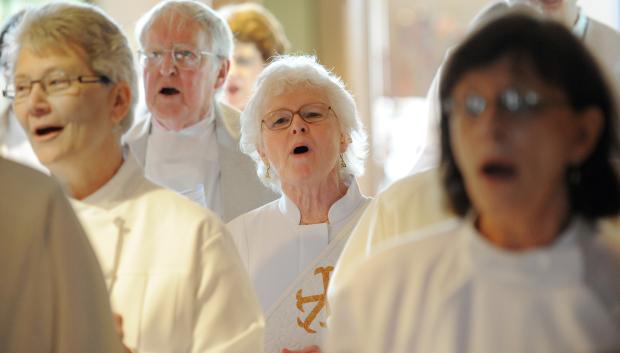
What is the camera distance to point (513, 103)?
234 centimetres

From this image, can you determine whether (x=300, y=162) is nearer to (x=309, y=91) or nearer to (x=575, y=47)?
(x=309, y=91)

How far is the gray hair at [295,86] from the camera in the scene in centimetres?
483

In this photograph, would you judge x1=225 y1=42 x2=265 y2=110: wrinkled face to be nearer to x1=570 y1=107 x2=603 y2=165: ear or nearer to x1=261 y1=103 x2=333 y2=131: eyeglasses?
x1=261 y1=103 x2=333 y2=131: eyeglasses

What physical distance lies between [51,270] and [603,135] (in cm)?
142

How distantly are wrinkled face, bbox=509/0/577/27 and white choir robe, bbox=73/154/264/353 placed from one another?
1450 millimetres

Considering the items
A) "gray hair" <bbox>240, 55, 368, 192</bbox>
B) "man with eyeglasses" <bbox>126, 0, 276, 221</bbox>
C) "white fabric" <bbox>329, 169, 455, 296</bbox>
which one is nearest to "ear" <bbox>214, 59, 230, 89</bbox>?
"man with eyeglasses" <bbox>126, 0, 276, 221</bbox>

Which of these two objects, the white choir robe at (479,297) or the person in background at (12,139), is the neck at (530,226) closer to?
the white choir robe at (479,297)

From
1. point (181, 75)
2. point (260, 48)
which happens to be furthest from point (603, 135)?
point (260, 48)

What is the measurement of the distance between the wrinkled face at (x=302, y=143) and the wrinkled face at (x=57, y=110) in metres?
0.96

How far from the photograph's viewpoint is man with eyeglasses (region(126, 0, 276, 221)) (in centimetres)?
559

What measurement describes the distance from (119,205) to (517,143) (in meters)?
1.86

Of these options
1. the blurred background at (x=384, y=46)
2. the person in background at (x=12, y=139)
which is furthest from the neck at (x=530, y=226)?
the blurred background at (x=384, y=46)

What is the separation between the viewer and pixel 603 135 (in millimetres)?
2402

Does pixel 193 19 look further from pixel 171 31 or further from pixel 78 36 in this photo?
pixel 78 36
